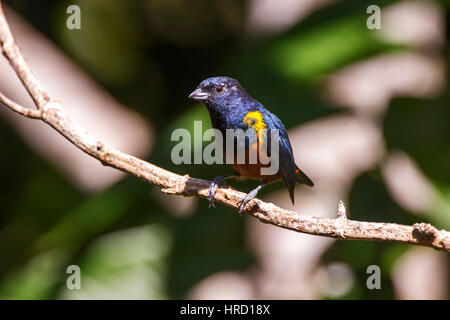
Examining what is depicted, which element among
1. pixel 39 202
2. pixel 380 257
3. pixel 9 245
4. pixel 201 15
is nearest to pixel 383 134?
pixel 380 257

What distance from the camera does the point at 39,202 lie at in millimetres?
5832

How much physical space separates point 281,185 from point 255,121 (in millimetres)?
1209

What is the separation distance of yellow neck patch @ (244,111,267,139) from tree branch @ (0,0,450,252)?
49 cm

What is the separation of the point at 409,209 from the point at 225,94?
182cm

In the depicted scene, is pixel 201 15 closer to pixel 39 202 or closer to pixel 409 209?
pixel 39 202

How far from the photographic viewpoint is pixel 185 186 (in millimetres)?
2951

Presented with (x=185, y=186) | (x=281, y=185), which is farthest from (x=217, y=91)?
(x=281, y=185)

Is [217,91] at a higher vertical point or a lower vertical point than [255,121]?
higher

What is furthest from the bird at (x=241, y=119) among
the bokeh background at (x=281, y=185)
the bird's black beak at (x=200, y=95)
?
the bokeh background at (x=281, y=185)

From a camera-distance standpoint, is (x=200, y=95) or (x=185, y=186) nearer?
(x=185, y=186)

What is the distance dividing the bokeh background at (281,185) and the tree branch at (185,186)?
1.25m

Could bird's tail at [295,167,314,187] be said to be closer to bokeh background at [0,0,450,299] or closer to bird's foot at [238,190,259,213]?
bokeh background at [0,0,450,299]

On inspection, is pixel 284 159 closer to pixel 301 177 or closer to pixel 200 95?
pixel 301 177
